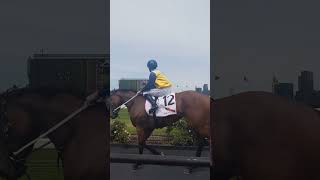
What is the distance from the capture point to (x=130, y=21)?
1.91 meters

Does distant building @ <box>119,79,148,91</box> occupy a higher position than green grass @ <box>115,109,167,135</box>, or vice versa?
distant building @ <box>119,79,148,91</box>

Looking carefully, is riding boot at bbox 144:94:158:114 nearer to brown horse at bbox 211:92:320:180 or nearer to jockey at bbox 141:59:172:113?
jockey at bbox 141:59:172:113

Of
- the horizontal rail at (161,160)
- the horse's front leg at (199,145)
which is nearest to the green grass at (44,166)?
the horizontal rail at (161,160)

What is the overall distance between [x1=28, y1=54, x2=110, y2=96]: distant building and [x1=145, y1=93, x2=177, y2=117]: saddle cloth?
374 millimetres

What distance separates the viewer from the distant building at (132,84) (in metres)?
1.90

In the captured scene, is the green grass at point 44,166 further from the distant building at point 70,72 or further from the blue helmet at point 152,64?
the blue helmet at point 152,64

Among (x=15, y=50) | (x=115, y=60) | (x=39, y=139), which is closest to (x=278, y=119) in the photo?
(x=115, y=60)

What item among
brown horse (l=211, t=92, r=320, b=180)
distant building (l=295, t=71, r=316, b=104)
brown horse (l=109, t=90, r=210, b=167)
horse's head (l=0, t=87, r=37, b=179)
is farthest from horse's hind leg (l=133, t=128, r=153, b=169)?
distant building (l=295, t=71, r=316, b=104)

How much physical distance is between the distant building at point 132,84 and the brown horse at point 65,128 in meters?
0.18

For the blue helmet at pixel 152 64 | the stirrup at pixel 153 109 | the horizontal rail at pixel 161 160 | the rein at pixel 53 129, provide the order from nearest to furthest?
the blue helmet at pixel 152 64 → the horizontal rail at pixel 161 160 → the rein at pixel 53 129 → the stirrup at pixel 153 109

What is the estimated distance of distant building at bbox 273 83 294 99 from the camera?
1.92 m

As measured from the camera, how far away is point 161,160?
201 cm

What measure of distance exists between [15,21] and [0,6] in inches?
5.2

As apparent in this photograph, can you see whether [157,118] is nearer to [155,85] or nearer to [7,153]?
[155,85]
